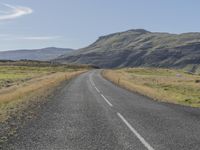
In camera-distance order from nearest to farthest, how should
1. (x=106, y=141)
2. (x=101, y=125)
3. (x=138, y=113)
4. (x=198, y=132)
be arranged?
(x=106, y=141), (x=198, y=132), (x=101, y=125), (x=138, y=113)

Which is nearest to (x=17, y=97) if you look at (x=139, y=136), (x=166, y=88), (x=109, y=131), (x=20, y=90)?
(x=20, y=90)

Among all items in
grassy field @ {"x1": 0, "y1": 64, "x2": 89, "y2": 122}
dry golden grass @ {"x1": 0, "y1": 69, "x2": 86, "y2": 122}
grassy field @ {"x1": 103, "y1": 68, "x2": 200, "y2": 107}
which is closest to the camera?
dry golden grass @ {"x1": 0, "y1": 69, "x2": 86, "y2": 122}

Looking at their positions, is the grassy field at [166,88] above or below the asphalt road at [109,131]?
below

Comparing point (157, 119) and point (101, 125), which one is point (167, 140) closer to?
point (101, 125)

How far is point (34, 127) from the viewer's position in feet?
47.9

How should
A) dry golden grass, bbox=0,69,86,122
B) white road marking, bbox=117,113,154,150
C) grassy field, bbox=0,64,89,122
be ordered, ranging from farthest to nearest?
1. grassy field, bbox=0,64,89,122
2. dry golden grass, bbox=0,69,86,122
3. white road marking, bbox=117,113,154,150

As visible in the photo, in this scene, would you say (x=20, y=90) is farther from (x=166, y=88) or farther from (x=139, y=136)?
(x=139, y=136)

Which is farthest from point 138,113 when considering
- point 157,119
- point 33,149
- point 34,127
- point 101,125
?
point 33,149

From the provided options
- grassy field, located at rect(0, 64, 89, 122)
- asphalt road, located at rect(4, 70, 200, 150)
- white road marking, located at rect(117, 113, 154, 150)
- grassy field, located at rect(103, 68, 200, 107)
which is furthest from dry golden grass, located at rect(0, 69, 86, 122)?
grassy field, located at rect(103, 68, 200, 107)

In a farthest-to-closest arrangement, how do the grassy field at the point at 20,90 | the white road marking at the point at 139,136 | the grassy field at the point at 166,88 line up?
the grassy field at the point at 166,88 → the grassy field at the point at 20,90 → the white road marking at the point at 139,136

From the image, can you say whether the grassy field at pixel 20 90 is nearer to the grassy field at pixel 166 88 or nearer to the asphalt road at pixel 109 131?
the asphalt road at pixel 109 131

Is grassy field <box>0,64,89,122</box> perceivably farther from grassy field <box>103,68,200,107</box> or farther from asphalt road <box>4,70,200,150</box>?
grassy field <box>103,68,200,107</box>

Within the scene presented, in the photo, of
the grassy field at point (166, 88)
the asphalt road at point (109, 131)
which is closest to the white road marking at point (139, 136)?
the asphalt road at point (109, 131)

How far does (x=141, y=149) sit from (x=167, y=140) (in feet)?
5.72
